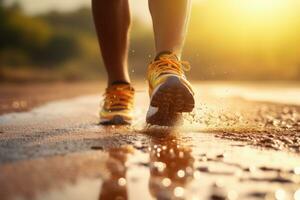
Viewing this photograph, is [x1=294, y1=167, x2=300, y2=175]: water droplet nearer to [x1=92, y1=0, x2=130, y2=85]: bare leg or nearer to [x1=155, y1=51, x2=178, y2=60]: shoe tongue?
[x1=155, y1=51, x2=178, y2=60]: shoe tongue

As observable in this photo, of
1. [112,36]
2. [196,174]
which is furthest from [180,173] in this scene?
[112,36]

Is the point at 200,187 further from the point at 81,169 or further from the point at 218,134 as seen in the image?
the point at 218,134

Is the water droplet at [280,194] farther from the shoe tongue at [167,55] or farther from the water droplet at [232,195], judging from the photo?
the shoe tongue at [167,55]

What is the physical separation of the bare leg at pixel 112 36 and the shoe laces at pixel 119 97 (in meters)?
0.05

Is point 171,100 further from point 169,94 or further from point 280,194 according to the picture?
point 280,194

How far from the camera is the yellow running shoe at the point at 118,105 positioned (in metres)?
2.90

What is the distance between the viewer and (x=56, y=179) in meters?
1.45

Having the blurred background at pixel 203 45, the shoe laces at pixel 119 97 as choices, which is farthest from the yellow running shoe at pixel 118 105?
the blurred background at pixel 203 45

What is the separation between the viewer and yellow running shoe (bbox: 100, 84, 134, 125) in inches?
114

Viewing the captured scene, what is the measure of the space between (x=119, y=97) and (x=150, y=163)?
1.30 m

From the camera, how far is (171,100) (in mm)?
2326

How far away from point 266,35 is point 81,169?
21.8 m

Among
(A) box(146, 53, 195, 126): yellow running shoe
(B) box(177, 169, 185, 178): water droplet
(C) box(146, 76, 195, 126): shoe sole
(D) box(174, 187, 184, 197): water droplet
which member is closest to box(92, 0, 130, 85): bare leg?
(A) box(146, 53, 195, 126): yellow running shoe

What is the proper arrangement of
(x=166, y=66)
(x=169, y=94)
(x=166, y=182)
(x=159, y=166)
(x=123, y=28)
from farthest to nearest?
(x=123, y=28) < (x=166, y=66) < (x=169, y=94) < (x=159, y=166) < (x=166, y=182)
